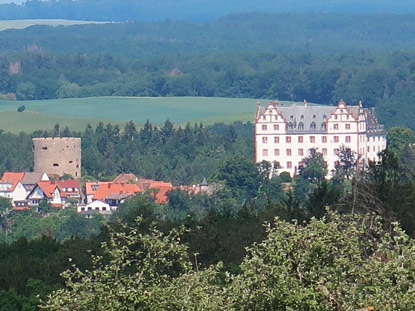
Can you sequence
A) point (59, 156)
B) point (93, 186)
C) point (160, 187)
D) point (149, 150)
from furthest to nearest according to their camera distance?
point (149, 150)
point (59, 156)
point (93, 186)
point (160, 187)

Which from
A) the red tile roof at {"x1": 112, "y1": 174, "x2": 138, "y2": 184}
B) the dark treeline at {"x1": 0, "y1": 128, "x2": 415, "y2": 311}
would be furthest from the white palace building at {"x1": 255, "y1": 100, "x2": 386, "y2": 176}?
the dark treeline at {"x1": 0, "y1": 128, "x2": 415, "y2": 311}

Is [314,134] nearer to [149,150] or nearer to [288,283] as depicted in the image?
[149,150]

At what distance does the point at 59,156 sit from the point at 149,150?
1399 cm

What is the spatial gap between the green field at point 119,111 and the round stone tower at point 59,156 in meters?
24.1

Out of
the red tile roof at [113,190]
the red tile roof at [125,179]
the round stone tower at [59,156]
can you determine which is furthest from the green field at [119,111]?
the red tile roof at [113,190]

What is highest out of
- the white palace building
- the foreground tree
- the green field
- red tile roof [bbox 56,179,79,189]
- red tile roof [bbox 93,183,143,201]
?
the green field

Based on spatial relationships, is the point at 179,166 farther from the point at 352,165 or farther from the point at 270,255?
the point at 270,255

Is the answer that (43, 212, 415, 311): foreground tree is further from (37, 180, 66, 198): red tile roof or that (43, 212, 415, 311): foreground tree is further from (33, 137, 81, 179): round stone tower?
(33, 137, 81, 179): round stone tower

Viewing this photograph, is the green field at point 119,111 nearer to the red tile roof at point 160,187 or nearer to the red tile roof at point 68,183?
the red tile roof at point 68,183

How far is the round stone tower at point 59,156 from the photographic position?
12212cm

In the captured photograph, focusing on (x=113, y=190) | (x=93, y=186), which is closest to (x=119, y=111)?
(x=93, y=186)

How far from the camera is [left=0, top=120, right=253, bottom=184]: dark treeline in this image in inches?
4958

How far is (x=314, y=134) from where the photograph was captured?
12394 cm

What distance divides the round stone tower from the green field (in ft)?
79.1
